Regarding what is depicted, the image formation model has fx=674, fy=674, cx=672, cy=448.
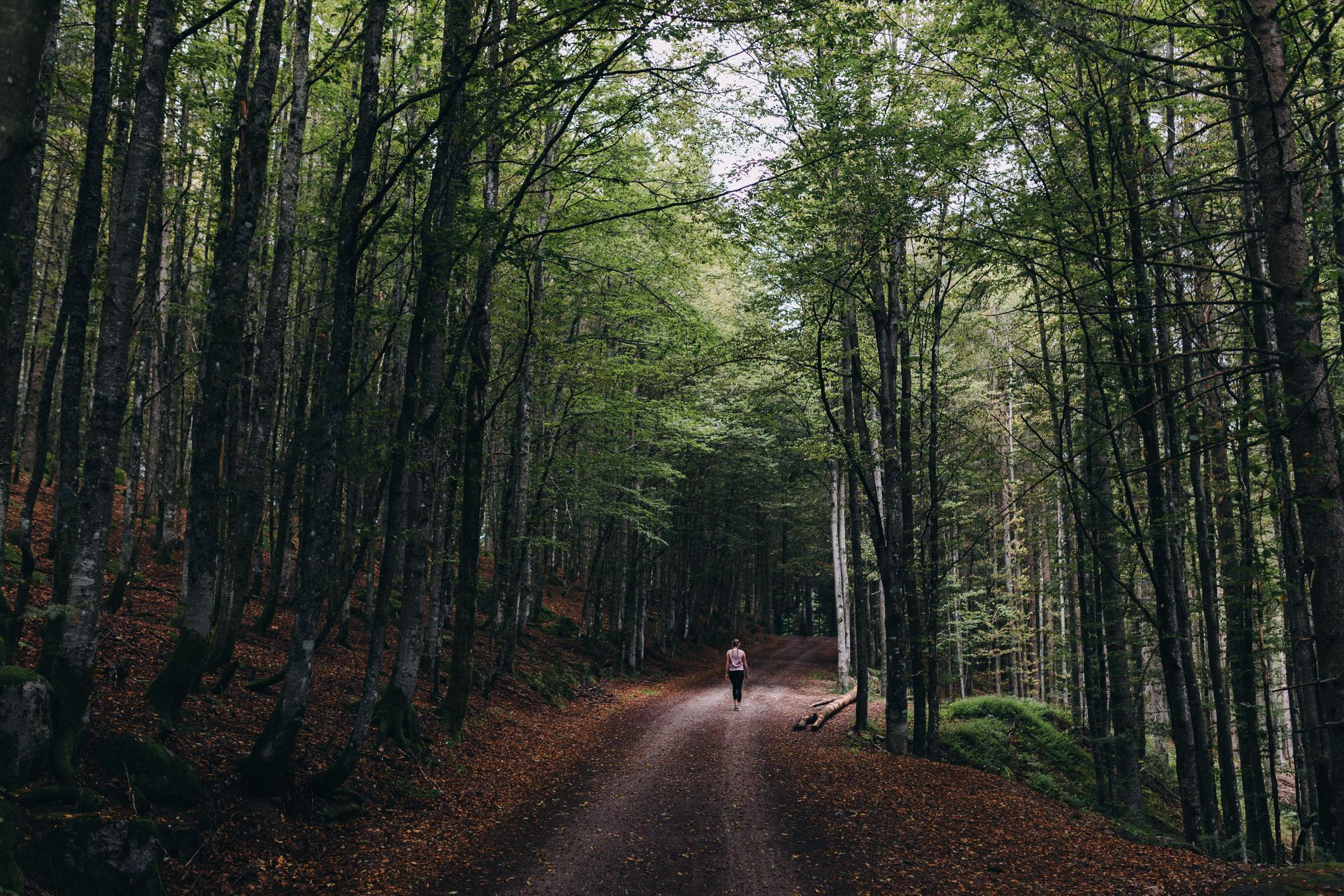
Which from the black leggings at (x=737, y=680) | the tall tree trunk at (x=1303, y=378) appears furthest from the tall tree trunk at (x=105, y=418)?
the black leggings at (x=737, y=680)

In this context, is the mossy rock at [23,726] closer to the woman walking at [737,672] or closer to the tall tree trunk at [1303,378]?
the tall tree trunk at [1303,378]

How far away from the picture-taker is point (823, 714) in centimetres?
1658

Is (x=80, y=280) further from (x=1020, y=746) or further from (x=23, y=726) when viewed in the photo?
(x=1020, y=746)

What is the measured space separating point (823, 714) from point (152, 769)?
45.9 ft

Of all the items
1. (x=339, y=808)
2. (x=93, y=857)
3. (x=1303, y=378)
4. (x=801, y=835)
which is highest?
(x=1303, y=378)

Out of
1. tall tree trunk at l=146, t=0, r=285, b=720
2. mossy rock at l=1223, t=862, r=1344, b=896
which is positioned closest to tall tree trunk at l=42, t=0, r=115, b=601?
tall tree trunk at l=146, t=0, r=285, b=720

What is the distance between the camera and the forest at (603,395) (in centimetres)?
577

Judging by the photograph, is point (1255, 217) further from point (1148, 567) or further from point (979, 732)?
point (979, 732)

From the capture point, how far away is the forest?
5.77 m

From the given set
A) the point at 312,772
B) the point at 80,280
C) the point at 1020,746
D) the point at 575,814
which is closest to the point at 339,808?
the point at 312,772

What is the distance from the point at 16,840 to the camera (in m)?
4.45

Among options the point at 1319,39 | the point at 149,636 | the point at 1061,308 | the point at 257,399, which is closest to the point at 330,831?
the point at 149,636

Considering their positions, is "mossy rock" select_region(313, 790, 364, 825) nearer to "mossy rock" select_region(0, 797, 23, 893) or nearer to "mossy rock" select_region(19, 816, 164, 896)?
"mossy rock" select_region(19, 816, 164, 896)

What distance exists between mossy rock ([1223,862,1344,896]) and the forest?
13 cm
